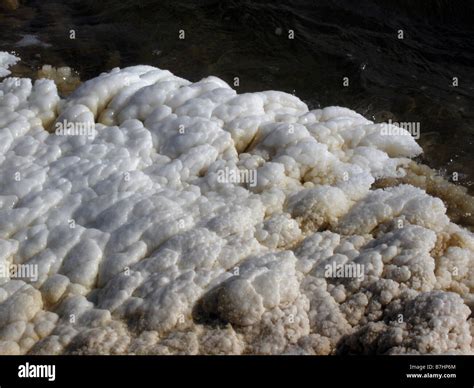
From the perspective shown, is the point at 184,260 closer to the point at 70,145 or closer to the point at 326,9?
the point at 70,145

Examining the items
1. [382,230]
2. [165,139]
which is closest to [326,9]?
[165,139]

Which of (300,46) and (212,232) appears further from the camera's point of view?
(300,46)

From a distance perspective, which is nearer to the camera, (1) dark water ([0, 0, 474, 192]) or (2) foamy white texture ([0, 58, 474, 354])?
(2) foamy white texture ([0, 58, 474, 354])

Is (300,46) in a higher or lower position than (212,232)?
higher

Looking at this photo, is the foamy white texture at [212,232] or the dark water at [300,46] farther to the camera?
the dark water at [300,46]

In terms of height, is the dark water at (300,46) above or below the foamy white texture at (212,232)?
above
